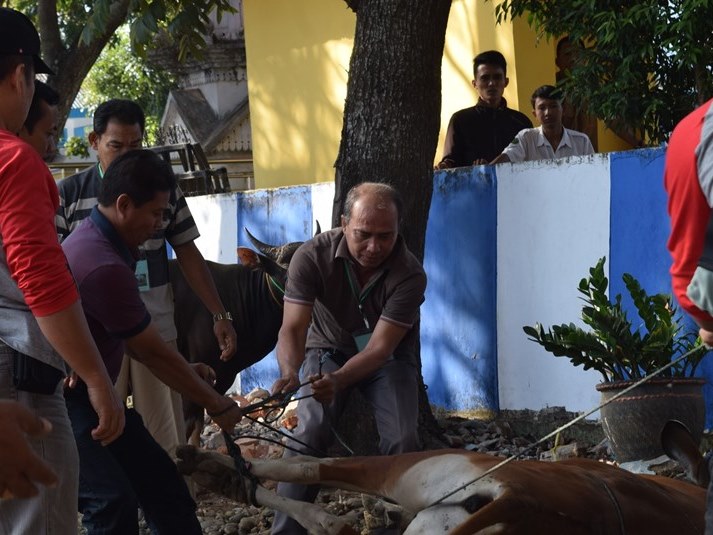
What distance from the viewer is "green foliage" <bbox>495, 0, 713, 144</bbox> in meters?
8.38

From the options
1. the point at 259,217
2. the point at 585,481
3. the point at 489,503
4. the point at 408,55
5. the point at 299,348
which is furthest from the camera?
the point at 259,217

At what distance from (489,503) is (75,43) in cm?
1321

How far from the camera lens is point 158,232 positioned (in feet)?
19.7

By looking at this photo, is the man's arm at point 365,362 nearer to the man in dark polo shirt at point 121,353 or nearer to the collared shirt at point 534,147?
the man in dark polo shirt at point 121,353

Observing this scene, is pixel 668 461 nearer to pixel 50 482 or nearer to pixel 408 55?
pixel 408 55

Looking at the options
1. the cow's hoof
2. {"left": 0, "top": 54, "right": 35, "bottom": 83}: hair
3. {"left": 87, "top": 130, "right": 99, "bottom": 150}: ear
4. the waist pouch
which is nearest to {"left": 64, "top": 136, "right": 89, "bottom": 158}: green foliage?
Result: {"left": 87, "top": 130, "right": 99, "bottom": 150}: ear

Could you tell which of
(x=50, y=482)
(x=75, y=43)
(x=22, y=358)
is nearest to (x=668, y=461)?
(x=22, y=358)

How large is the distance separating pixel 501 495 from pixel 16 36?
198 cm

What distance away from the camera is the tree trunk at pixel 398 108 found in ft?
23.6

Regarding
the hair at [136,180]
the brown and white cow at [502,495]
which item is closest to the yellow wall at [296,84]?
the hair at [136,180]

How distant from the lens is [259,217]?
10.3 metres

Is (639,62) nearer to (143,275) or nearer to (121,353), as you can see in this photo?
(143,275)

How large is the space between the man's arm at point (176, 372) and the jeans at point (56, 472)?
627mm

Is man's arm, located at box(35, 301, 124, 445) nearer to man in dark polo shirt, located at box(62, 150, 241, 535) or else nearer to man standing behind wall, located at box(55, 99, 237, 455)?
man in dark polo shirt, located at box(62, 150, 241, 535)
